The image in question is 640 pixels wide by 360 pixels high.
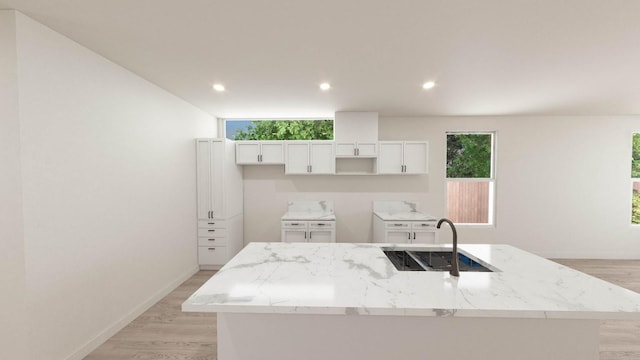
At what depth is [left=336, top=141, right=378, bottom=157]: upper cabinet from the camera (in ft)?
13.8

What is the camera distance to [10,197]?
1716 millimetres

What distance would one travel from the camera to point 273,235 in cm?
473

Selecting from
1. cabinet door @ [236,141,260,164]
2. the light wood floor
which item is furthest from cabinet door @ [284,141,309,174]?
the light wood floor

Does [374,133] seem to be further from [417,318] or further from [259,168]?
[417,318]

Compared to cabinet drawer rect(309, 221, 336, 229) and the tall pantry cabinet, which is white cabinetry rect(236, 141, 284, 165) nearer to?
the tall pantry cabinet

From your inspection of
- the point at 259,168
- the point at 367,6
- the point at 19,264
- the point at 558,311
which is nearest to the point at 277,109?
the point at 259,168

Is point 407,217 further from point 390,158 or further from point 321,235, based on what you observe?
point 321,235

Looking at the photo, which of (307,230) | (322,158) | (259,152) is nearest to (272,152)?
(259,152)

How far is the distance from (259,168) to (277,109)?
1.13 m

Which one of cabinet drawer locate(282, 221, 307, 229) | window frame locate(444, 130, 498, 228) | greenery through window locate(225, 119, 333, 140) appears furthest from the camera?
greenery through window locate(225, 119, 333, 140)

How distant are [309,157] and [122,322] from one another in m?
2.97

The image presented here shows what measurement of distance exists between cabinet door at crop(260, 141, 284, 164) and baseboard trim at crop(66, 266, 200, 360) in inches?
81.2

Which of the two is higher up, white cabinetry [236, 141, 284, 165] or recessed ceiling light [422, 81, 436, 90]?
recessed ceiling light [422, 81, 436, 90]

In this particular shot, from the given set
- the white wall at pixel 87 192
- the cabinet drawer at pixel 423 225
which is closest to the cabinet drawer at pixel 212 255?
the white wall at pixel 87 192
